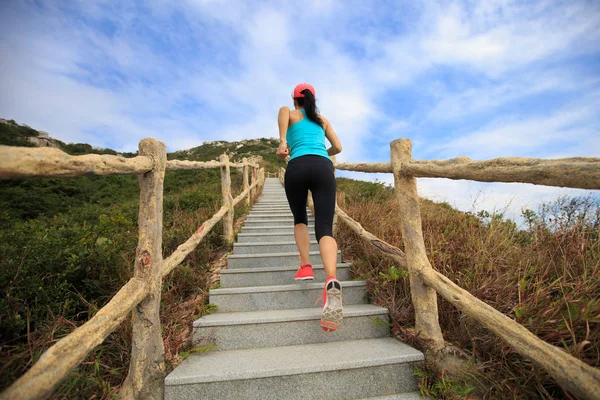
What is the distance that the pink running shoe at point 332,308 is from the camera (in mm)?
2002

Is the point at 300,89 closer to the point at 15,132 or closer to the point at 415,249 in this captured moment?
the point at 415,249

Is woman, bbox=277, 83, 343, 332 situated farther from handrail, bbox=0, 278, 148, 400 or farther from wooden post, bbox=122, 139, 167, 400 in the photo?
handrail, bbox=0, 278, 148, 400

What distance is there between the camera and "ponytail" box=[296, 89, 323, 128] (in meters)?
2.49

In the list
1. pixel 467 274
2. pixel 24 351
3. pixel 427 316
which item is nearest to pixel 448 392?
pixel 427 316

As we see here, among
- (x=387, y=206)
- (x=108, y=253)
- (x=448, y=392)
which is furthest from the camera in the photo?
(x=387, y=206)

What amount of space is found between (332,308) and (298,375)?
44 cm

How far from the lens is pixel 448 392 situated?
171 centimetres

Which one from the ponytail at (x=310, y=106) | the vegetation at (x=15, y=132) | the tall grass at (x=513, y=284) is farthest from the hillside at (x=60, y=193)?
the tall grass at (x=513, y=284)

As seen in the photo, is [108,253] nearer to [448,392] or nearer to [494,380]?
[448,392]

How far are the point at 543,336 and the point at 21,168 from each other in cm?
237

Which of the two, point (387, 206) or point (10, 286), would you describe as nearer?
point (10, 286)

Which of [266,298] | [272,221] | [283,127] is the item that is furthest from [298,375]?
[272,221]

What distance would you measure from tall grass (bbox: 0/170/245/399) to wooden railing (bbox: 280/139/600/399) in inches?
66.4

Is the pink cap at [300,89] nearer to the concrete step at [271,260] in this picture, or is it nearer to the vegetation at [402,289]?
the vegetation at [402,289]
